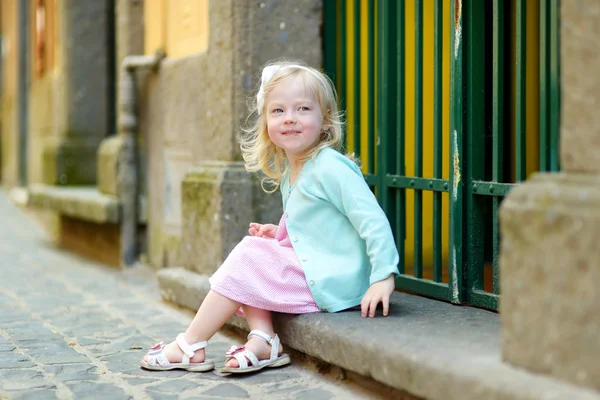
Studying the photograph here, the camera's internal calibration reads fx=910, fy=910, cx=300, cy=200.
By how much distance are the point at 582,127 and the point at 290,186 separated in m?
1.45

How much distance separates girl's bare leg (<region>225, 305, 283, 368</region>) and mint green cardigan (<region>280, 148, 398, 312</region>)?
0.21 metres

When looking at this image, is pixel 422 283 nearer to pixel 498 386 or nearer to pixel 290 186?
pixel 290 186

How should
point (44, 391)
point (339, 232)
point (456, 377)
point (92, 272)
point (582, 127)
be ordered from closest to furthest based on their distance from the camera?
point (582, 127) → point (456, 377) → point (44, 391) → point (339, 232) → point (92, 272)

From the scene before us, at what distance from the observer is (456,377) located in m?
2.38

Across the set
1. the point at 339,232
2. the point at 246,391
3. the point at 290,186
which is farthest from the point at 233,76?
the point at 246,391

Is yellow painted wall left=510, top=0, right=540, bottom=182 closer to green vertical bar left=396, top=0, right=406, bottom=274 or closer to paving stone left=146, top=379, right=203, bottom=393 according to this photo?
green vertical bar left=396, top=0, right=406, bottom=274

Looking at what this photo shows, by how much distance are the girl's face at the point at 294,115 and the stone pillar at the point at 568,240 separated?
1.13 m

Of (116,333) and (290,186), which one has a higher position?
(290,186)

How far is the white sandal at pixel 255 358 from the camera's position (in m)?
3.12

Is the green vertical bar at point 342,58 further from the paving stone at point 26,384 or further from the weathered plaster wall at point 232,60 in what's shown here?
the paving stone at point 26,384

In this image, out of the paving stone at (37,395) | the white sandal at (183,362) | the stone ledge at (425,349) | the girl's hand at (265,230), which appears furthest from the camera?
the girl's hand at (265,230)

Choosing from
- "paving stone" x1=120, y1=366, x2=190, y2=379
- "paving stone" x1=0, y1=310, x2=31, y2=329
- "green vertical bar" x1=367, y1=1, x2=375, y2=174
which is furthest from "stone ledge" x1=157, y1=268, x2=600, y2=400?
"paving stone" x1=0, y1=310, x2=31, y2=329

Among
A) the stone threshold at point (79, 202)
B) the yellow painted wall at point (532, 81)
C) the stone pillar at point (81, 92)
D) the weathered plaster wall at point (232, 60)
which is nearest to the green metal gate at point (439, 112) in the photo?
the weathered plaster wall at point (232, 60)

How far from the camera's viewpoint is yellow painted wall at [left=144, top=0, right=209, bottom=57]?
479 cm
